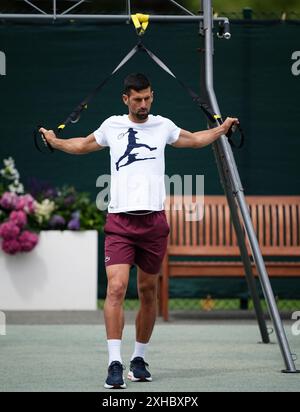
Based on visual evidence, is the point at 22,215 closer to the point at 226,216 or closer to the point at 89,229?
the point at 89,229

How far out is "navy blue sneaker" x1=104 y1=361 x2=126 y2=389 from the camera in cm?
751

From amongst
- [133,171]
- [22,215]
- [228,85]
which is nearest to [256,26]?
[228,85]

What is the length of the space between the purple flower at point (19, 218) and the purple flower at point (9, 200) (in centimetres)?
14

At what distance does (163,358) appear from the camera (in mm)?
9391

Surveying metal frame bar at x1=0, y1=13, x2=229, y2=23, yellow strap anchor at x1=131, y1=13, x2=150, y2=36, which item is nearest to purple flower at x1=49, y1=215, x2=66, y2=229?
metal frame bar at x1=0, y1=13, x2=229, y2=23

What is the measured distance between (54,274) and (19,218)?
68 cm

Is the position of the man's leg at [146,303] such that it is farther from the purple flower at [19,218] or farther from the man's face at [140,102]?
the purple flower at [19,218]

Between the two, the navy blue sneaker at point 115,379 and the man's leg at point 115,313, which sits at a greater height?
the man's leg at point 115,313

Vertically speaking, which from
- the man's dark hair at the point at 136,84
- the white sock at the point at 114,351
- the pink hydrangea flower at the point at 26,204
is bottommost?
the white sock at the point at 114,351

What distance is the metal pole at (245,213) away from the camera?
328 inches

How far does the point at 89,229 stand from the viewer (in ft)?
43.1

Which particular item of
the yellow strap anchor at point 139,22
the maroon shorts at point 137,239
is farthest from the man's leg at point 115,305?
the yellow strap anchor at point 139,22
